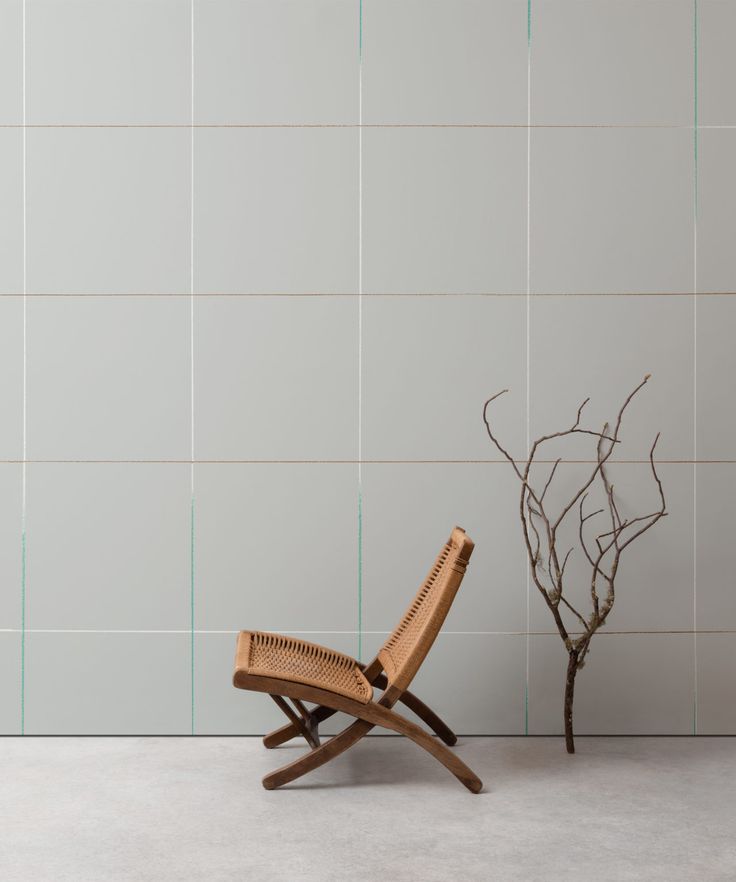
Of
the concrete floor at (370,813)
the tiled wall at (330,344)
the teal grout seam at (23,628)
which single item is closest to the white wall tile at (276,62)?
the tiled wall at (330,344)

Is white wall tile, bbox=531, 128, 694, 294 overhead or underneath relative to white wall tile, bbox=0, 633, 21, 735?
overhead

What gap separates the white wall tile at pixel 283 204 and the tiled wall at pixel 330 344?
11mm

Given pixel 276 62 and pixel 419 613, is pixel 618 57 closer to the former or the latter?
pixel 276 62

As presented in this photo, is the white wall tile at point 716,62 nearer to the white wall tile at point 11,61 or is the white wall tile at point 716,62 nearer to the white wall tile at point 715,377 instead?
the white wall tile at point 715,377

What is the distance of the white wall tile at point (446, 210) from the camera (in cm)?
301

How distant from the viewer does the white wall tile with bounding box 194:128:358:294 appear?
3.01 meters

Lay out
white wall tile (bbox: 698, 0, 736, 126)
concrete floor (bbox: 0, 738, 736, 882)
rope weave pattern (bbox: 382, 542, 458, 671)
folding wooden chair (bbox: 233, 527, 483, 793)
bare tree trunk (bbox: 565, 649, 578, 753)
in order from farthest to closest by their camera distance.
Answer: white wall tile (bbox: 698, 0, 736, 126)
bare tree trunk (bbox: 565, 649, 578, 753)
rope weave pattern (bbox: 382, 542, 458, 671)
folding wooden chair (bbox: 233, 527, 483, 793)
concrete floor (bbox: 0, 738, 736, 882)

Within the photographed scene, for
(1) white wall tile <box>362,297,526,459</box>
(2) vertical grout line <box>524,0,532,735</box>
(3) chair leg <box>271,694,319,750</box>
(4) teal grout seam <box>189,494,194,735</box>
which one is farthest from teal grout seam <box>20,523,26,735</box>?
(2) vertical grout line <box>524,0,532,735</box>

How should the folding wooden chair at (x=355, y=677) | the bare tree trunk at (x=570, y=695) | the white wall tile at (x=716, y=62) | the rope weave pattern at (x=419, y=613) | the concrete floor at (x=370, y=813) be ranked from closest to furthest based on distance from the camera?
the concrete floor at (x=370, y=813)
the folding wooden chair at (x=355, y=677)
the rope weave pattern at (x=419, y=613)
the bare tree trunk at (x=570, y=695)
the white wall tile at (x=716, y=62)

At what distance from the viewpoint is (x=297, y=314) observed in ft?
9.91

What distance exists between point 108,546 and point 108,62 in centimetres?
169

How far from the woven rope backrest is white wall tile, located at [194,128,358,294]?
102cm

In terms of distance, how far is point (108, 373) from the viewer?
9.92 feet

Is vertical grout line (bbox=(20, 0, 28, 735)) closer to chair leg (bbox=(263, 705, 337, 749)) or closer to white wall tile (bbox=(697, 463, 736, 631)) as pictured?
chair leg (bbox=(263, 705, 337, 749))
